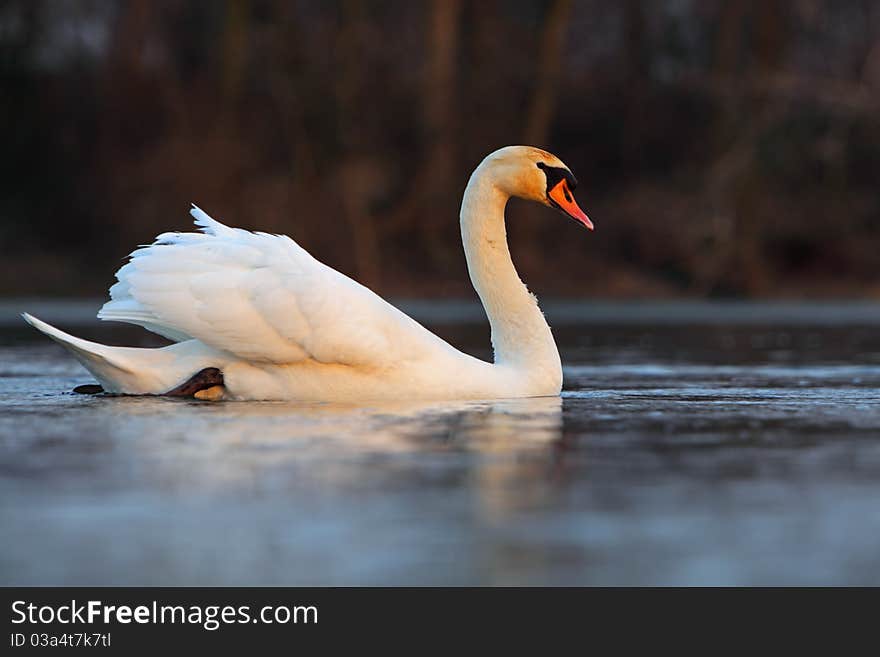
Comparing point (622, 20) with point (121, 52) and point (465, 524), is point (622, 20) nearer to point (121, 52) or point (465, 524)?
point (121, 52)

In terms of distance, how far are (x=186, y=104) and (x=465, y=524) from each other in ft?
63.7

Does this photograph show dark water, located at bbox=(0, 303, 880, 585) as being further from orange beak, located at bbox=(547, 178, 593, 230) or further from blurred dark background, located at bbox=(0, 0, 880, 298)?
blurred dark background, located at bbox=(0, 0, 880, 298)

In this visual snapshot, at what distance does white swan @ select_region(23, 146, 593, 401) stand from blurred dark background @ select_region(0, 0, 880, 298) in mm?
13726

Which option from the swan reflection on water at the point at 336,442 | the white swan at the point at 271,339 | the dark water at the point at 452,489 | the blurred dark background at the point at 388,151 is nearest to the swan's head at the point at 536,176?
the white swan at the point at 271,339

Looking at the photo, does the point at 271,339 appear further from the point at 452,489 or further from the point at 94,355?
the point at 452,489

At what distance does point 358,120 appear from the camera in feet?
75.9

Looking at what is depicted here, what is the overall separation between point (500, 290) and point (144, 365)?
1.75 m

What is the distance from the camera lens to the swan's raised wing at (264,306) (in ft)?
23.4

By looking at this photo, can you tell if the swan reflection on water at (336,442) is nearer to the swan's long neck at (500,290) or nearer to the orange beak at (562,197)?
the swan's long neck at (500,290)

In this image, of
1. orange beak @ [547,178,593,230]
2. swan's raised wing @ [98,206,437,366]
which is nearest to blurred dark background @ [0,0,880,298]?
orange beak @ [547,178,593,230]

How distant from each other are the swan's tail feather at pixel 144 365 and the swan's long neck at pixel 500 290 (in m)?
1.38

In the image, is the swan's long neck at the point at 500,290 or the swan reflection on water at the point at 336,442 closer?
the swan reflection on water at the point at 336,442

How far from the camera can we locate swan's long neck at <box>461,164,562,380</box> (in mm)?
7844
